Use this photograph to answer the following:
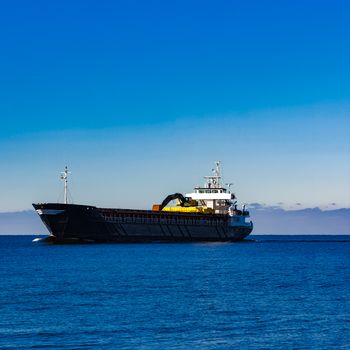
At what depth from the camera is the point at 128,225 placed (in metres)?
148

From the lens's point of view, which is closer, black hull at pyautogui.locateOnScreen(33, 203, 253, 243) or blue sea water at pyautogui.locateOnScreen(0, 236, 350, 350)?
blue sea water at pyautogui.locateOnScreen(0, 236, 350, 350)

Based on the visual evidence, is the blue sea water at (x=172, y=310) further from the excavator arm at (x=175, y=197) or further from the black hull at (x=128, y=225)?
the excavator arm at (x=175, y=197)

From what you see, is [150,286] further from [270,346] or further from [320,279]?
[270,346]

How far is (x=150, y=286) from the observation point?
2493 inches

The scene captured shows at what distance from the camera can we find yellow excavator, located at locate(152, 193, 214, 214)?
169 meters

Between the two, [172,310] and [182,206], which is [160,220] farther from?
[172,310]

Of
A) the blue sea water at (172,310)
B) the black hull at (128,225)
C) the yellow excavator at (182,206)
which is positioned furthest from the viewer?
the yellow excavator at (182,206)

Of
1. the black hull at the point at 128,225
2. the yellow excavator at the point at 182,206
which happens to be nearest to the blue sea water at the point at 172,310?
the black hull at the point at 128,225

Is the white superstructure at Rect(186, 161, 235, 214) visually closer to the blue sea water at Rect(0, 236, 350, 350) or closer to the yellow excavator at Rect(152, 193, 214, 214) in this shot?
the yellow excavator at Rect(152, 193, 214, 214)

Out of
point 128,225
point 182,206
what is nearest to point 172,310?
point 128,225

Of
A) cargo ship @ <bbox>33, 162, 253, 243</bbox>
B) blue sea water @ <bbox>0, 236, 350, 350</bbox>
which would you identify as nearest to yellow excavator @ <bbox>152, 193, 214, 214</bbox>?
cargo ship @ <bbox>33, 162, 253, 243</bbox>

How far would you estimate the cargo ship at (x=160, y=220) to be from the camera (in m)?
135

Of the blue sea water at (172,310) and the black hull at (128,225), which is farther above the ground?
the black hull at (128,225)

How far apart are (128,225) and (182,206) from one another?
92.5 feet
